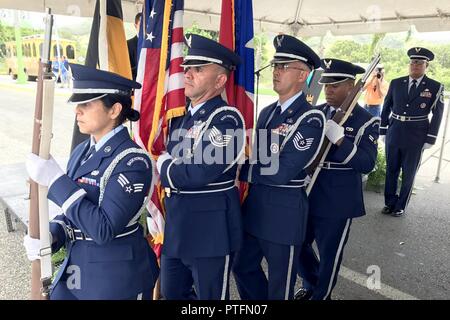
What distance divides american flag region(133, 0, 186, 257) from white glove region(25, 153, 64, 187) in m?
0.87

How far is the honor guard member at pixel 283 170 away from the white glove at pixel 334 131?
26 centimetres

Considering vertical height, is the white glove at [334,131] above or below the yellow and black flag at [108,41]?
below

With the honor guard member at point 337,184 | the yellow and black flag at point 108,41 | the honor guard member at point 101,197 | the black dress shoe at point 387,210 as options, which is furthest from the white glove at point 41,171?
the black dress shoe at point 387,210

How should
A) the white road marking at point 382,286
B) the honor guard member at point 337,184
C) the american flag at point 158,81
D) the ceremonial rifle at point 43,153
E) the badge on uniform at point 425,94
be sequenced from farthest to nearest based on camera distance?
the badge on uniform at point 425,94, the white road marking at point 382,286, the honor guard member at point 337,184, the american flag at point 158,81, the ceremonial rifle at point 43,153

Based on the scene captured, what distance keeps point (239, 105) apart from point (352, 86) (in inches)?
33.7

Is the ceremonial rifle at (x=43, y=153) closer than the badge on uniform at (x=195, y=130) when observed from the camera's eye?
Yes

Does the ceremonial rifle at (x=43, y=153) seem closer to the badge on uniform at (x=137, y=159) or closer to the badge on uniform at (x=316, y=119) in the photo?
the badge on uniform at (x=137, y=159)

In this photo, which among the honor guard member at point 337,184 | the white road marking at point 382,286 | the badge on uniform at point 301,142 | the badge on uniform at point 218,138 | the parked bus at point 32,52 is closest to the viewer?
the badge on uniform at point 218,138

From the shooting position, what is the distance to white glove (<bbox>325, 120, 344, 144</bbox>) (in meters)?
2.55

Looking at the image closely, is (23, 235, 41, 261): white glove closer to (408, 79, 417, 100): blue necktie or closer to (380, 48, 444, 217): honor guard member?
(380, 48, 444, 217): honor guard member

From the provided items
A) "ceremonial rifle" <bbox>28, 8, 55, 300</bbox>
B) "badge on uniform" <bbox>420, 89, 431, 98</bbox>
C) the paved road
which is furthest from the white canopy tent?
"ceremonial rifle" <bbox>28, 8, 55, 300</bbox>

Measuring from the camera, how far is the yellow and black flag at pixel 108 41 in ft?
9.77

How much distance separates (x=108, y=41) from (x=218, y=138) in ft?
5.25
